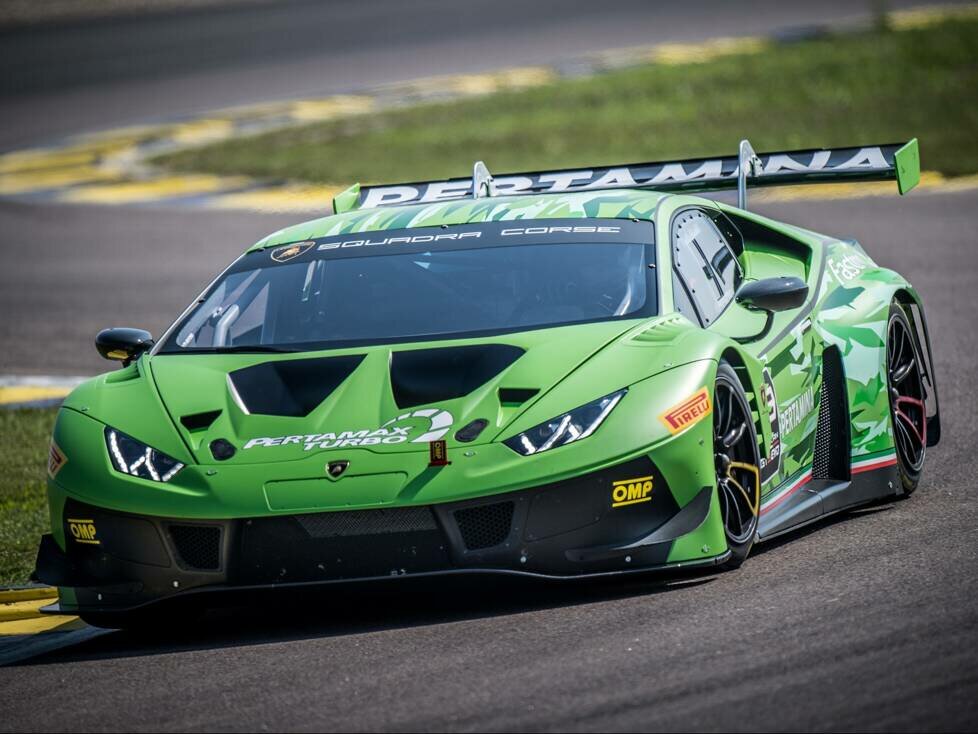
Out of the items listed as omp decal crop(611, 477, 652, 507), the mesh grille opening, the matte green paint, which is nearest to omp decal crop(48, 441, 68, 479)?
the mesh grille opening

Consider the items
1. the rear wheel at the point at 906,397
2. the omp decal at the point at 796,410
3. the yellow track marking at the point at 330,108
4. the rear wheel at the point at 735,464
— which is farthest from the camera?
the yellow track marking at the point at 330,108

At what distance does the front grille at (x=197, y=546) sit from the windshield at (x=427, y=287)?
3.05ft

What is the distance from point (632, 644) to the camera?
5605 millimetres

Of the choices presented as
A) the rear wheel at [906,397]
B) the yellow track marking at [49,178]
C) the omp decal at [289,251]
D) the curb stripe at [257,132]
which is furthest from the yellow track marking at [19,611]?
the yellow track marking at [49,178]

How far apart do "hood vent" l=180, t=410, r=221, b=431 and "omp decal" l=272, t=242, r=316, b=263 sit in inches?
48.0

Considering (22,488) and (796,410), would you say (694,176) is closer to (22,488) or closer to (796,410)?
(796,410)

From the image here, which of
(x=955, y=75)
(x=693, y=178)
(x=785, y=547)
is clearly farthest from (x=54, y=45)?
(x=785, y=547)

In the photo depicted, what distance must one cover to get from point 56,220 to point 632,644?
14.5 metres

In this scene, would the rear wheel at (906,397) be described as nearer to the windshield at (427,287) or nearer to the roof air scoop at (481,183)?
the windshield at (427,287)

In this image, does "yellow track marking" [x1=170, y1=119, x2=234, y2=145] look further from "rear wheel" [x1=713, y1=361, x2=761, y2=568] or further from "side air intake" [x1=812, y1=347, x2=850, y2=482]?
"rear wheel" [x1=713, y1=361, x2=761, y2=568]

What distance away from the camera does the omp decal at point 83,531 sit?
637cm

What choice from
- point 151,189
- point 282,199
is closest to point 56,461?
point 282,199

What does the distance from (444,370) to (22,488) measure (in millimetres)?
3819

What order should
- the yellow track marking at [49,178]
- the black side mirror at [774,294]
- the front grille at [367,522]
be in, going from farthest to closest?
1. the yellow track marking at [49,178]
2. the black side mirror at [774,294]
3. the front grille at [367,522]
